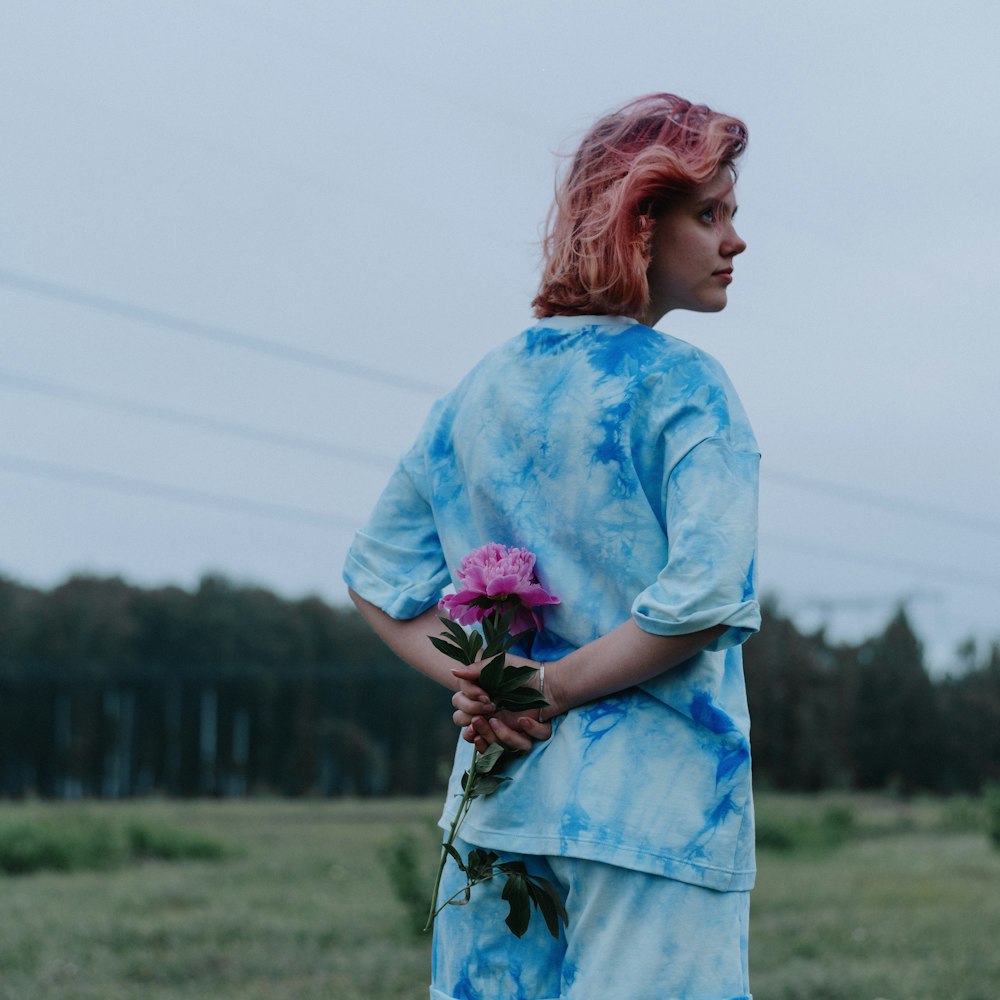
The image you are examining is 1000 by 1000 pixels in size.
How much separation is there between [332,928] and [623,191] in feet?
19.5

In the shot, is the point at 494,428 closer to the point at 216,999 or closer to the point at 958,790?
the point at 216,999

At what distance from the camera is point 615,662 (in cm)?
136

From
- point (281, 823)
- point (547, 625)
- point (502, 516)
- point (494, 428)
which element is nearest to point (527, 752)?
point (547, 625)

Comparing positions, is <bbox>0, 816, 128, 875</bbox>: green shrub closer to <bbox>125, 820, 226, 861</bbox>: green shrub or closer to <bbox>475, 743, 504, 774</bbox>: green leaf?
<bbox>125, 820, 226, 861</bbox>: green shrub

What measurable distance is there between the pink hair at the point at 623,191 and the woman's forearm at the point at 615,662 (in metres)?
0.41

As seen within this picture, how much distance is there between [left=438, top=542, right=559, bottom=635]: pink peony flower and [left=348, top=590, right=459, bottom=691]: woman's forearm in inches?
5.4

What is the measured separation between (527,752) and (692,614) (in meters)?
0.28

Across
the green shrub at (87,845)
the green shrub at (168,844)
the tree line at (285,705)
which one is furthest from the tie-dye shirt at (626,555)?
the tree line at (285,705)

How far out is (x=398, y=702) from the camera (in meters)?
32.2

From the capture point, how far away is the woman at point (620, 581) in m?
1.33

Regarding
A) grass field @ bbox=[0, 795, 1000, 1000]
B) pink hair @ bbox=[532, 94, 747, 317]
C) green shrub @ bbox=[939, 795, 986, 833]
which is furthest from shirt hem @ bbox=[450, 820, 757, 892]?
green shrub @ bbox=[939, 795, 986, 833]

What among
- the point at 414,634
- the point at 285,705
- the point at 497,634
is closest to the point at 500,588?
the point at 497,634

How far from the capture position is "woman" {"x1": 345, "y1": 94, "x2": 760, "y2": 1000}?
4.36 feet

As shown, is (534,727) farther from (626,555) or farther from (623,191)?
(623,191)
